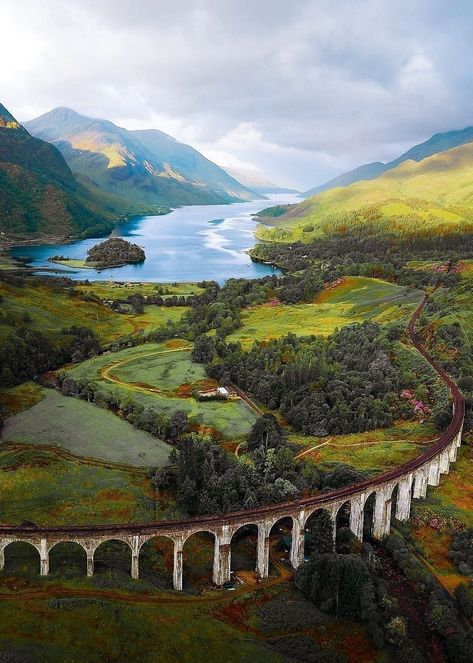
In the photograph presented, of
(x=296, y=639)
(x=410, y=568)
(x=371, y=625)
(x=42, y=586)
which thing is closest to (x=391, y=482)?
(x=410, y=568)

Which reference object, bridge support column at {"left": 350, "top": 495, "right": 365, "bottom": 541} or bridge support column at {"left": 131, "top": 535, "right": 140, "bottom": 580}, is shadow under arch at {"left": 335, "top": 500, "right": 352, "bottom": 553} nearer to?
bridge support column at {"left": 350, "top": 495, "right": 365, "bottom": 541}

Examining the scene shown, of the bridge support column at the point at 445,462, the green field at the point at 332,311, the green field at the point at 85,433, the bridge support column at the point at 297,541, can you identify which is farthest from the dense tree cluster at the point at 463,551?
the green field at the point at 332,311

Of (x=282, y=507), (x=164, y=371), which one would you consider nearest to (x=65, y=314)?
(x=164, y=371)

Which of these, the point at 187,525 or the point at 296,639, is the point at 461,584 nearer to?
the point at 296,639

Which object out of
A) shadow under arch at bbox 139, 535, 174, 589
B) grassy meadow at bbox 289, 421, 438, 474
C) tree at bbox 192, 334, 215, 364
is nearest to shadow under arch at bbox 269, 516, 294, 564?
shadow under arch at bbox 139, 535, 174, 589

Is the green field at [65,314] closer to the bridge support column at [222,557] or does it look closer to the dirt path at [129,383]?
the dirt path at [129,383]

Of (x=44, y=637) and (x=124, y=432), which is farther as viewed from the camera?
(x=124, y=432)
